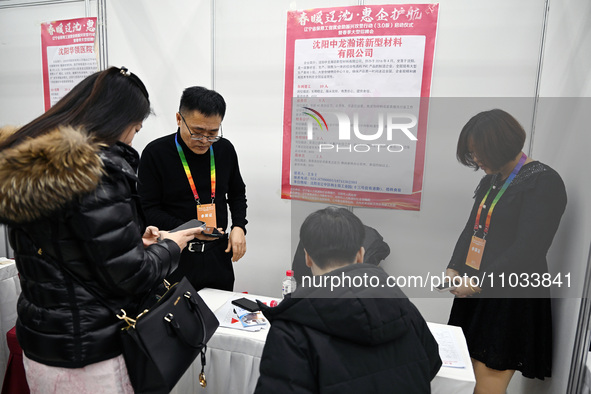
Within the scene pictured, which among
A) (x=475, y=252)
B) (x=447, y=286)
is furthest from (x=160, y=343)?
(x=447, y=286)

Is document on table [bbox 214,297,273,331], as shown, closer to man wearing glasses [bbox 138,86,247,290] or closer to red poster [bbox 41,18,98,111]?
man wearing glasses [bbox 138,86,247,290]

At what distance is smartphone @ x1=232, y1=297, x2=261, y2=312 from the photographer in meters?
1.48

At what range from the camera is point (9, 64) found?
282 centimetres

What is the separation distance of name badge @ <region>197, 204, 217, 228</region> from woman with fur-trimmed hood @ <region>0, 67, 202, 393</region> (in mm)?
695

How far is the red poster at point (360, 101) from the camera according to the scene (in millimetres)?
1927

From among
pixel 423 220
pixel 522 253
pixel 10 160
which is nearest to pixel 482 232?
pixel 522 253

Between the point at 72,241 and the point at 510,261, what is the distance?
1540 mm

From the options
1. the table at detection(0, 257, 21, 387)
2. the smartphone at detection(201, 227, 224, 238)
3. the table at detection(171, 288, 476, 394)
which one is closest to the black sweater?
the smartphone at detection(201, 227, 224, 238)

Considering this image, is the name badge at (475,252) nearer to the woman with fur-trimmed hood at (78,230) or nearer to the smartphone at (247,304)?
the smartphone at (247,304)

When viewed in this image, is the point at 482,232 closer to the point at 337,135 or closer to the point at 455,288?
the point at 455,288

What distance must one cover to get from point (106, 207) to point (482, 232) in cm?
148

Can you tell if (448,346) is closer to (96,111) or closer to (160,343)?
(160,343)

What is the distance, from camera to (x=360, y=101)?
2035 mm

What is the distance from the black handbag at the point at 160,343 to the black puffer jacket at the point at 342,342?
0.29 metres
